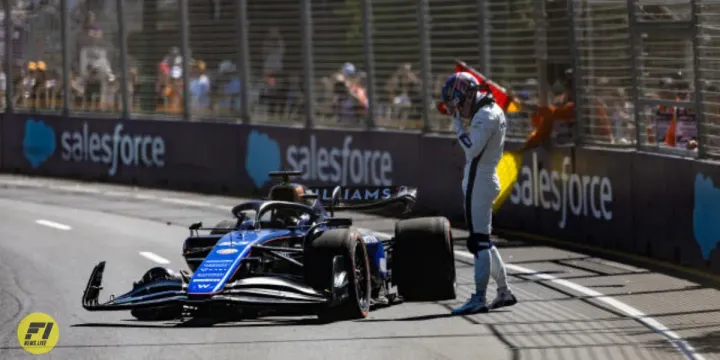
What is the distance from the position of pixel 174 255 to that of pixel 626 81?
5133 millimetres

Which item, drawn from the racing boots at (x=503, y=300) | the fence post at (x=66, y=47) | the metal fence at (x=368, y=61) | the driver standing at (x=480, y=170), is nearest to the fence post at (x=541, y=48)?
the metal fence at (x=368, y=61)

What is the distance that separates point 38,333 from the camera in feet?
36.7

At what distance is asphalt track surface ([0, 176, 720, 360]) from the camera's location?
33.4 feet

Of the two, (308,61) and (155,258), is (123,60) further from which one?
(155,258)

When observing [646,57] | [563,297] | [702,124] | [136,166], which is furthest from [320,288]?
[136,166]

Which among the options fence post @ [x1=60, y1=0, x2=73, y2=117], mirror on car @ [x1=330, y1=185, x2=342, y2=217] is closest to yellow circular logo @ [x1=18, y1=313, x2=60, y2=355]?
mirror on car @ [x1=330, y1=185, x2=342, y2=217]

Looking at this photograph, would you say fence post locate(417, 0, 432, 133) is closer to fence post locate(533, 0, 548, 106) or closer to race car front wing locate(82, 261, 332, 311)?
fence post locate(533, 0, 548, 106)

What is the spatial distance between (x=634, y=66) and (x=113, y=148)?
12751 millimetres

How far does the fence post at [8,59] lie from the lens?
3002 cm

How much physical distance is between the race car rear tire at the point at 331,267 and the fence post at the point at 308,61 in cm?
1157

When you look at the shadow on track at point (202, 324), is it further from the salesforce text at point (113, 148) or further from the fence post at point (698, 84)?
the salesforce text at point (113, 148)

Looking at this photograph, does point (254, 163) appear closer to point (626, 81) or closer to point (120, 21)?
point (120, 21)

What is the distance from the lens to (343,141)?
873 inches

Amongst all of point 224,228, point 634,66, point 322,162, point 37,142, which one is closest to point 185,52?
point 322,162
